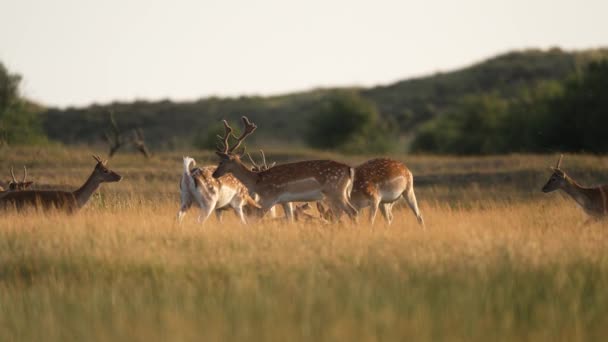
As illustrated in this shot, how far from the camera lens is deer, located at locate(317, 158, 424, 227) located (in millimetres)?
13977

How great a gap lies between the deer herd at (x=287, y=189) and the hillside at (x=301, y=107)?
5089cm

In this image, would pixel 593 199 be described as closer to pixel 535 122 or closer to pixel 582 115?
pixel 582 115

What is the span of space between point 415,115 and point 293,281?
64475 millimetres

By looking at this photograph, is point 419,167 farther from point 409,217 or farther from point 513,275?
point 513,275

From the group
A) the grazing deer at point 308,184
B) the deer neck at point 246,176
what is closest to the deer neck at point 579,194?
the grazing deer at point 308,184

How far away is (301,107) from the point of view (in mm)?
76750

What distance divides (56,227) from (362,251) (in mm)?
3780

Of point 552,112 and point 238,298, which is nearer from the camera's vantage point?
point 238,298

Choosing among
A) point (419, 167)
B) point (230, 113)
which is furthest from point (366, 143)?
point (230, 113)

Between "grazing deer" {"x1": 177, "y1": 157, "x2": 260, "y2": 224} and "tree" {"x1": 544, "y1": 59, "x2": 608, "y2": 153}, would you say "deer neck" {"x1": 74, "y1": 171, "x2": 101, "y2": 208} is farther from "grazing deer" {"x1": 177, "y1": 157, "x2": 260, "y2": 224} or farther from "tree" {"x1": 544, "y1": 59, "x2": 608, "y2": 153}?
"tree" {"x1": 544, "y1": 59, "x2": 608, "y2": 153}

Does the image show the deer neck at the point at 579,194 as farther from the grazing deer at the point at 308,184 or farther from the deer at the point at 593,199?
the grazing deer at the point at 308,184

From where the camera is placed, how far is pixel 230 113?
7438 cm

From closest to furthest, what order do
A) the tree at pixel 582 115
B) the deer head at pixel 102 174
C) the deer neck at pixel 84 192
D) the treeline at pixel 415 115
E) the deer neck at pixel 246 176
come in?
1. the deer neck at pixel 246 176
2. the deer neck at pixel 84 192
3. the deer head at pixel 102 174
4. the tree at pixel 582 115
5. the treeline at pixel 415 115

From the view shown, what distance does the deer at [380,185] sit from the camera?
14.0 metres
